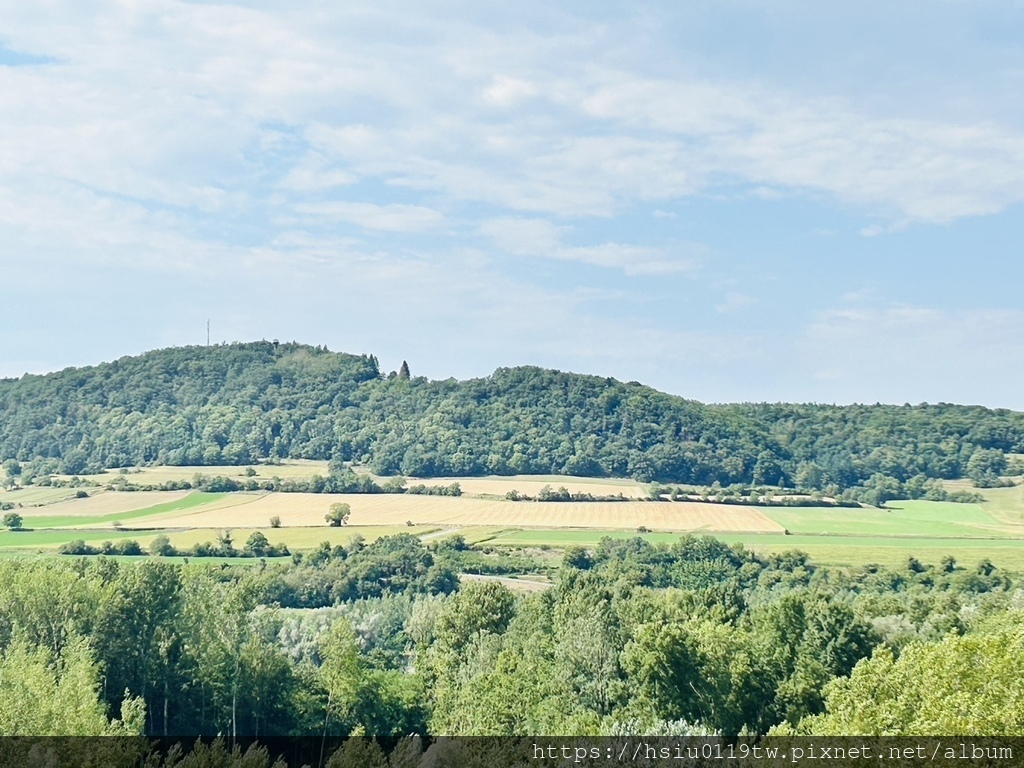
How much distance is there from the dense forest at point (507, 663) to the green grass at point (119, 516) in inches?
1815

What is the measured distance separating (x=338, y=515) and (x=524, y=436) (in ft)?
195

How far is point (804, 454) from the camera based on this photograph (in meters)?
183

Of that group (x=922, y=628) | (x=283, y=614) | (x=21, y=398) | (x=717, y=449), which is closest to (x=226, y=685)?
(x=283, y=614)

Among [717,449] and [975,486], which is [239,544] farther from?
[975,486]

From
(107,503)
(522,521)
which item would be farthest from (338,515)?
(107,503)

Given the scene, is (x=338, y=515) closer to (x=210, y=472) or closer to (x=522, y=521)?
(x=522, y=521)

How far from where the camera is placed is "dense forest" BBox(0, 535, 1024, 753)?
35875 mm

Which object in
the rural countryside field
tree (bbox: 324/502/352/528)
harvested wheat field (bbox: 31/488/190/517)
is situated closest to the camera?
the rural countryside field

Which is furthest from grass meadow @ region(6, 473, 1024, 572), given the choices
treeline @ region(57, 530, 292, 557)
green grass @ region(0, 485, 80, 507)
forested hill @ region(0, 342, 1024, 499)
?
forested hill @ region(0, 342, 1024, 499)

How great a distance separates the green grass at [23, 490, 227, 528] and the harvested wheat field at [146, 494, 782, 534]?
126 inches

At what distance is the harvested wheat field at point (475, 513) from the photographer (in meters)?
117

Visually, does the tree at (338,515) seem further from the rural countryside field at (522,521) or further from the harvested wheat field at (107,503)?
the harvested wheat field at (107,503)

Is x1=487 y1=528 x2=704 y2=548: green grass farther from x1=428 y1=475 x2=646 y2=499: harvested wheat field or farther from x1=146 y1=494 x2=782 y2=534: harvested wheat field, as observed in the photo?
x1=428 y1=475 x2=646 y2=499: harvested wheat field

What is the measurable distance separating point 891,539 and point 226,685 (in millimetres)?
73085
